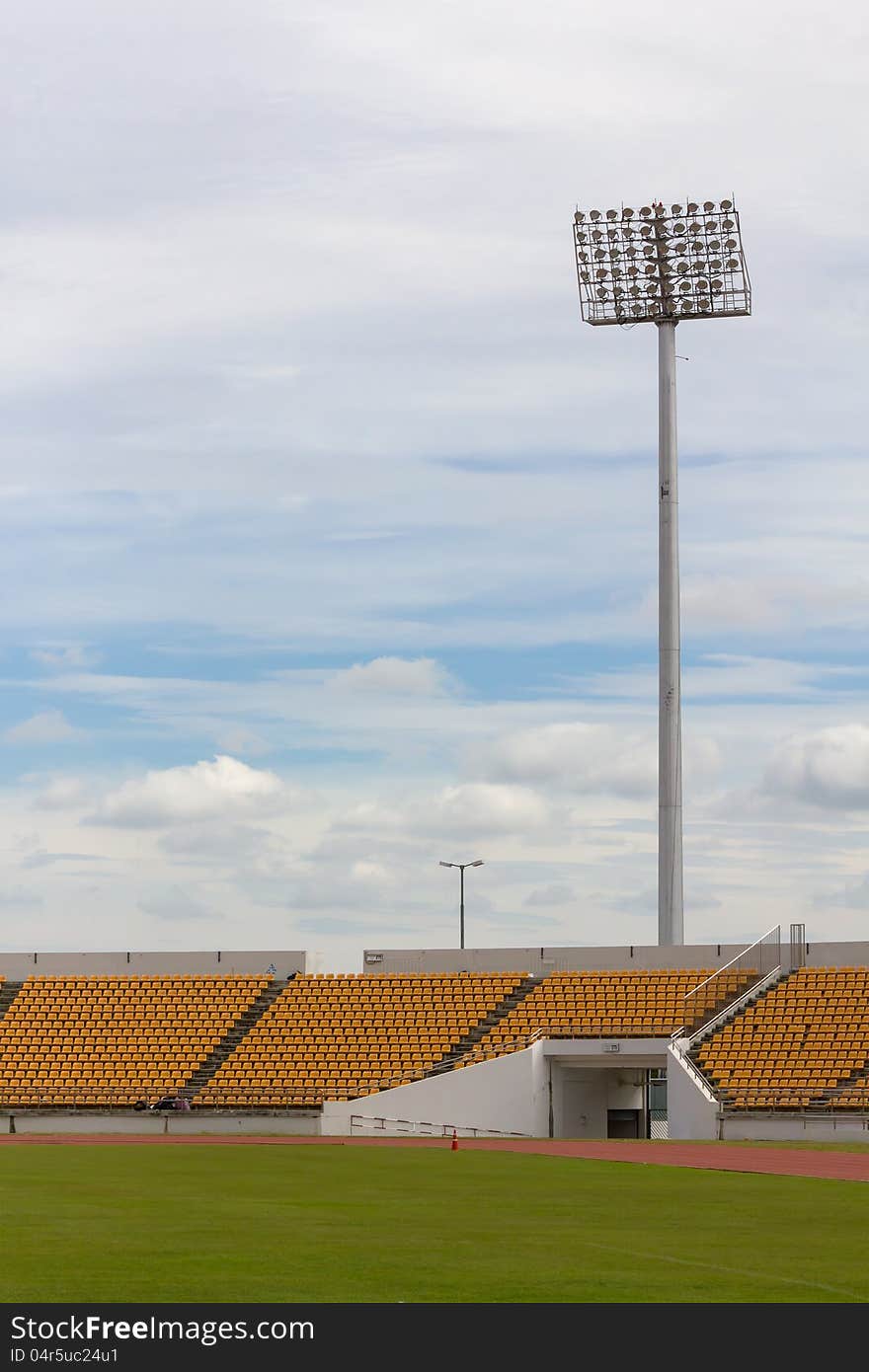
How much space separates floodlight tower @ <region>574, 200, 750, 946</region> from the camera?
209 feet

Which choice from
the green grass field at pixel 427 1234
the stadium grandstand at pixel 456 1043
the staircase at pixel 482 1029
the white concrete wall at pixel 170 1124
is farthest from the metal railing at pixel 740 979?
the green grass field at pixel 427 1234

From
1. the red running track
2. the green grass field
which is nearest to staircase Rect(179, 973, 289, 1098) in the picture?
the red running track

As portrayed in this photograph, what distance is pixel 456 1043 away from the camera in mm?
58594

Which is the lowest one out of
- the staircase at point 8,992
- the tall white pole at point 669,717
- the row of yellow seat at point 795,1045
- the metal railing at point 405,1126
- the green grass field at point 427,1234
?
the green grass field at point 427,1234

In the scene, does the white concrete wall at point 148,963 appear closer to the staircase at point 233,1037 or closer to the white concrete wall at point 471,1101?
the staircase at point 233,1037

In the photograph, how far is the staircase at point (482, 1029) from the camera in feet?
185

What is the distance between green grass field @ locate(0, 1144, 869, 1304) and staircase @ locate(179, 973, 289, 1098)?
22.1 m

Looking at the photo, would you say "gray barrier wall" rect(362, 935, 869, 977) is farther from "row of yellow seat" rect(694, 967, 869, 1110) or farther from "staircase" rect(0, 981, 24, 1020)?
"staircase" rect(0, 981, 24, 1020)

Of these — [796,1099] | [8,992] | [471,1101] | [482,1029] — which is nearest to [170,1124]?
[471,1101]

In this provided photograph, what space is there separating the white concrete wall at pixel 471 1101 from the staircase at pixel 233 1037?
6.82m

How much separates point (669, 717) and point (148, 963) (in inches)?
877
